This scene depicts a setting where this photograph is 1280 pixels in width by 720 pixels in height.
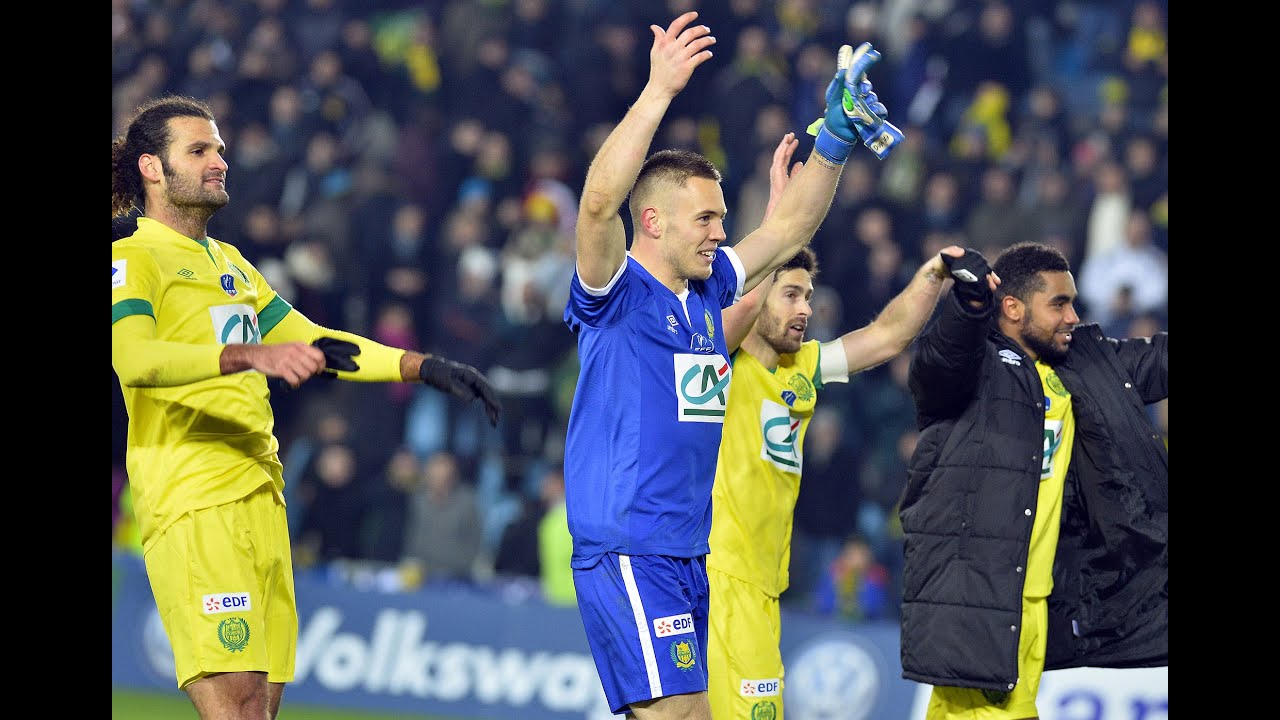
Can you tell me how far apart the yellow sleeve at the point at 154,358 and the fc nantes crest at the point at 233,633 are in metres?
0.98

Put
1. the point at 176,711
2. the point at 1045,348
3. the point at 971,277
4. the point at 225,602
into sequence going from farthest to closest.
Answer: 1. the point at 176,711
2. the point at 1045,348
3. the point at 971,277
4. the point at 225,602

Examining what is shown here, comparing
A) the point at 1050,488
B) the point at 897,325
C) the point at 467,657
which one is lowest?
the point at 467,657

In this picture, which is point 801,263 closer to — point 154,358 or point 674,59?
point 674,59

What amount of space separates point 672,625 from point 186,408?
6.87 ft

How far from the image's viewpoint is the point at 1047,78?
55.4 ft

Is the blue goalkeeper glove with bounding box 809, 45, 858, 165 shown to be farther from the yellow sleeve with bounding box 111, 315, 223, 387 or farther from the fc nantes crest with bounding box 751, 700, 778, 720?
the yellow sleeve with bounding box 111, 315, 223, 387

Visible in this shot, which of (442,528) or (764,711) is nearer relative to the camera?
(764,711)

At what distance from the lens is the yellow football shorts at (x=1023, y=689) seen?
288 inches

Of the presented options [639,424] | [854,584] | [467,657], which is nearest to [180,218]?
[639,424]

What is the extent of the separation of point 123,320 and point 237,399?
0.62 metres

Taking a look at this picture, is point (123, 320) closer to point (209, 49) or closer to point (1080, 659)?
point (1080, 659)

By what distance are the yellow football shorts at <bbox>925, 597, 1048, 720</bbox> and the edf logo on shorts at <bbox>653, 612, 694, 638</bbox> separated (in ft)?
6.25

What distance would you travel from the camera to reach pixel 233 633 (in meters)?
6.08
